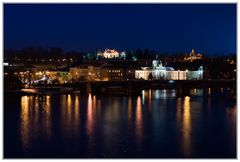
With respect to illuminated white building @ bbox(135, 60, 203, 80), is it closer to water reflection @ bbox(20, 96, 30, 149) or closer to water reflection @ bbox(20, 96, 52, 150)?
water reflection @ bbox(20, 96, 52, 150)

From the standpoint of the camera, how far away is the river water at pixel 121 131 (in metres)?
5.09

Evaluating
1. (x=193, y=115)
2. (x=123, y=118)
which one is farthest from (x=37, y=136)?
(x=193, y=115)

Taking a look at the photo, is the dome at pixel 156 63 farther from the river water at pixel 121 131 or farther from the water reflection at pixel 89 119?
the river water at pixel 121 131

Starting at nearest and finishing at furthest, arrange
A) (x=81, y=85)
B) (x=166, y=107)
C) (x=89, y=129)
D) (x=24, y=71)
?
(x=89, y=129) → (x=166, y=107) → (x=81, y=85) → (x=24, y=71)

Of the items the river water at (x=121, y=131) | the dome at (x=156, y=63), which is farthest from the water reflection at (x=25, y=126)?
the dome at (x=156, y=63)

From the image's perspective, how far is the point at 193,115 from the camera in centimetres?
855

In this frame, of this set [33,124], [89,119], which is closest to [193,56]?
[89,119]

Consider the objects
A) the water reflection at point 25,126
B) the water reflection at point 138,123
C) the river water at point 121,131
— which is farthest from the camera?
the water reflection at point 138,123

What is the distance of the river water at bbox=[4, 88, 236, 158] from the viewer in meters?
5.09

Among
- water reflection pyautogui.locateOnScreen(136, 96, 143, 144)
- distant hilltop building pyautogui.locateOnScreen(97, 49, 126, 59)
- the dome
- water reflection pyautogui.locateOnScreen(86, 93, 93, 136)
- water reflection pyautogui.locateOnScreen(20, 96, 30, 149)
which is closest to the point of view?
water reflection pyautogui.locateOnScreen(20, 96, 30, 149)

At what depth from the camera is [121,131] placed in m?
6.52

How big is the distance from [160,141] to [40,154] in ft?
4.95

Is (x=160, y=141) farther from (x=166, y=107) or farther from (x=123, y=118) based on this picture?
(x=166, y=107)

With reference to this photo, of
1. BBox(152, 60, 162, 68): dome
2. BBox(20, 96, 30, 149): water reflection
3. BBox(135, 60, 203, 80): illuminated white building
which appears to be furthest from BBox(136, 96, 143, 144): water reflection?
BBox(152, 60, 162, 68): dome
